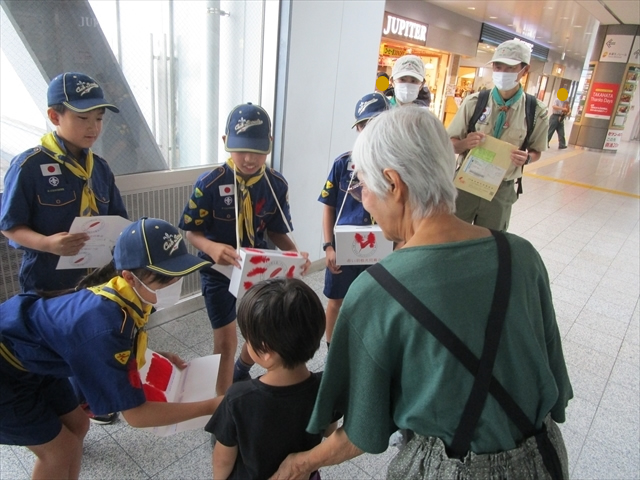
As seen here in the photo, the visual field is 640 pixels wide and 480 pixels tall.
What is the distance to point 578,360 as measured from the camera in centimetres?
309

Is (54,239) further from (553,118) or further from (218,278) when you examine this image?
(553,118)

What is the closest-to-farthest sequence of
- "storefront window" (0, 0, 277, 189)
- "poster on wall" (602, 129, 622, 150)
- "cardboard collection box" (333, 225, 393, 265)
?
"cardboard collection box" (333, 225, 393, 265) → "storefront window" (0, 0, 277, 189) → "poster on wall" (602, 129, 622, 150)

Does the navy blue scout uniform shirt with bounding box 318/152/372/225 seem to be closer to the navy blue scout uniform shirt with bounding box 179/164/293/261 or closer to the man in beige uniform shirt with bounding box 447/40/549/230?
the navy blue scout uniform shirt with bounding box 179/164/293/261

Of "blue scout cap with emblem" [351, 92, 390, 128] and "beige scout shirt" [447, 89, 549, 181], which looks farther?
"beige scout shirt" [447, 89, 549, 181]

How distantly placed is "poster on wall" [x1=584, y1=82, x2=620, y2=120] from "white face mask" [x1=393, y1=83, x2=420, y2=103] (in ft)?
48.1

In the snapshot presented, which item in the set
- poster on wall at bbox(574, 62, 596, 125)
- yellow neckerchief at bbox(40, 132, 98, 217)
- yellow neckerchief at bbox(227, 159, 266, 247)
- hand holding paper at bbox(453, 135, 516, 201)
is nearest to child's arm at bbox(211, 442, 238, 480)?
yellow neckerchief at bbox(227, 159, 266, 247)

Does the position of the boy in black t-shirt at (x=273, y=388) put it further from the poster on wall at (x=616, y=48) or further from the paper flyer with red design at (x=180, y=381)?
the poster on wall at (x=616, y=48)

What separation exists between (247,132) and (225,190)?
1.03ft

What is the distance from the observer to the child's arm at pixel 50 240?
1748 mm

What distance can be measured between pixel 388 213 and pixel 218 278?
1357mm

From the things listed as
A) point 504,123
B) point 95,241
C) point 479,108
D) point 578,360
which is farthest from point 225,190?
point 578,360

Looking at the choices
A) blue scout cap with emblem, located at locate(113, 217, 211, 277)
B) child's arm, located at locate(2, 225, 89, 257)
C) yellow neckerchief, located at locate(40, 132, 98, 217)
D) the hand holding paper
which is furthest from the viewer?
the hand holding paper

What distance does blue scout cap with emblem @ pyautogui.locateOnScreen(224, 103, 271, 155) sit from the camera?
189cm

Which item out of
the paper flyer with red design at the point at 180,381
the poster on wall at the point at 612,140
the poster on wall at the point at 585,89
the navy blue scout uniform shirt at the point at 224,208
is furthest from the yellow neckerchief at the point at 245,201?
the poster on wall at the point at 612,140
